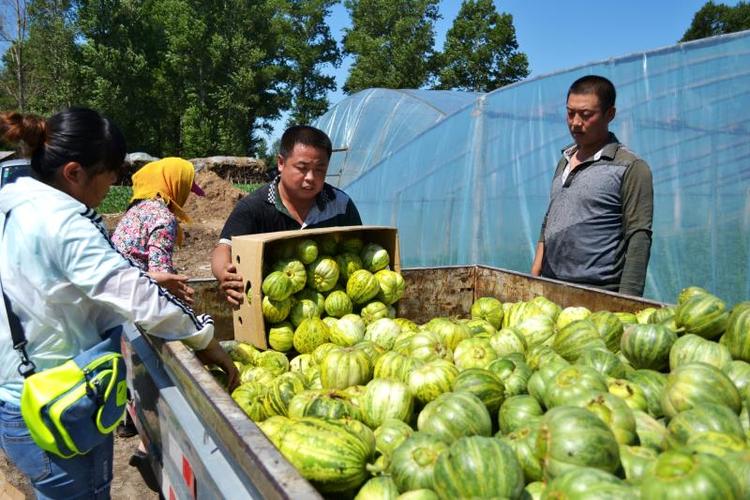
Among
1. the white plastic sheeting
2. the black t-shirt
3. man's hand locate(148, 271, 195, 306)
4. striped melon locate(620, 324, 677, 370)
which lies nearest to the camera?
striped melon locate(620, 324, 677, 370)

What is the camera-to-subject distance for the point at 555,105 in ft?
27.8

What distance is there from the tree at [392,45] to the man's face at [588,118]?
38.1m

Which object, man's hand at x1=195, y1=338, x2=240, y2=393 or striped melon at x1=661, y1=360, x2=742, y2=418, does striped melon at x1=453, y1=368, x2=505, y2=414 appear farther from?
man's hand at x1=195, y1=338, x2=240, y2=393

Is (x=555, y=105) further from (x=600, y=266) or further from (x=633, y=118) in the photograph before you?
(x=600, y=266)

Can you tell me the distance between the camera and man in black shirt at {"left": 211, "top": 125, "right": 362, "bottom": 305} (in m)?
3.98

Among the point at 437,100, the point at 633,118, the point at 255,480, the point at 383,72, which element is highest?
the point at 383,72

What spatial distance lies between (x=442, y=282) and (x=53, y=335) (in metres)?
3.10

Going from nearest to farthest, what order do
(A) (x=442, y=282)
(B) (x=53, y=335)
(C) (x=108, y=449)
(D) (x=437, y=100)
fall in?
(B) (x=53, y=335)
(C) (x=108, y=449)
(A) (x=442, y=282)
(D) (x=437, y=100)

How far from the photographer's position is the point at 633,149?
735 cm

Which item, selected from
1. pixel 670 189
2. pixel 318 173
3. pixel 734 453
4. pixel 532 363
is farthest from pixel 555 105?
pixel 734 453

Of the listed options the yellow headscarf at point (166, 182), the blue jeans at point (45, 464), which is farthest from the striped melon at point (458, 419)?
the yellow headscarf at point (166, 182)

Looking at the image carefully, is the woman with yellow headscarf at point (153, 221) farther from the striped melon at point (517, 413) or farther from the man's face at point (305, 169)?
the striped melon at point (517, 413)

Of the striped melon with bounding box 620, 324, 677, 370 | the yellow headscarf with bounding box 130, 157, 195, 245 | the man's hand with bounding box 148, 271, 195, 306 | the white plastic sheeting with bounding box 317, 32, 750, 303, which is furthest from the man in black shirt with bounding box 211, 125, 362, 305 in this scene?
the white plastic sheeting with bounding box 317, 32, 750, 303

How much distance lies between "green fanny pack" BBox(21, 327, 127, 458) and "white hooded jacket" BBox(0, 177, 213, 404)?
128mm
